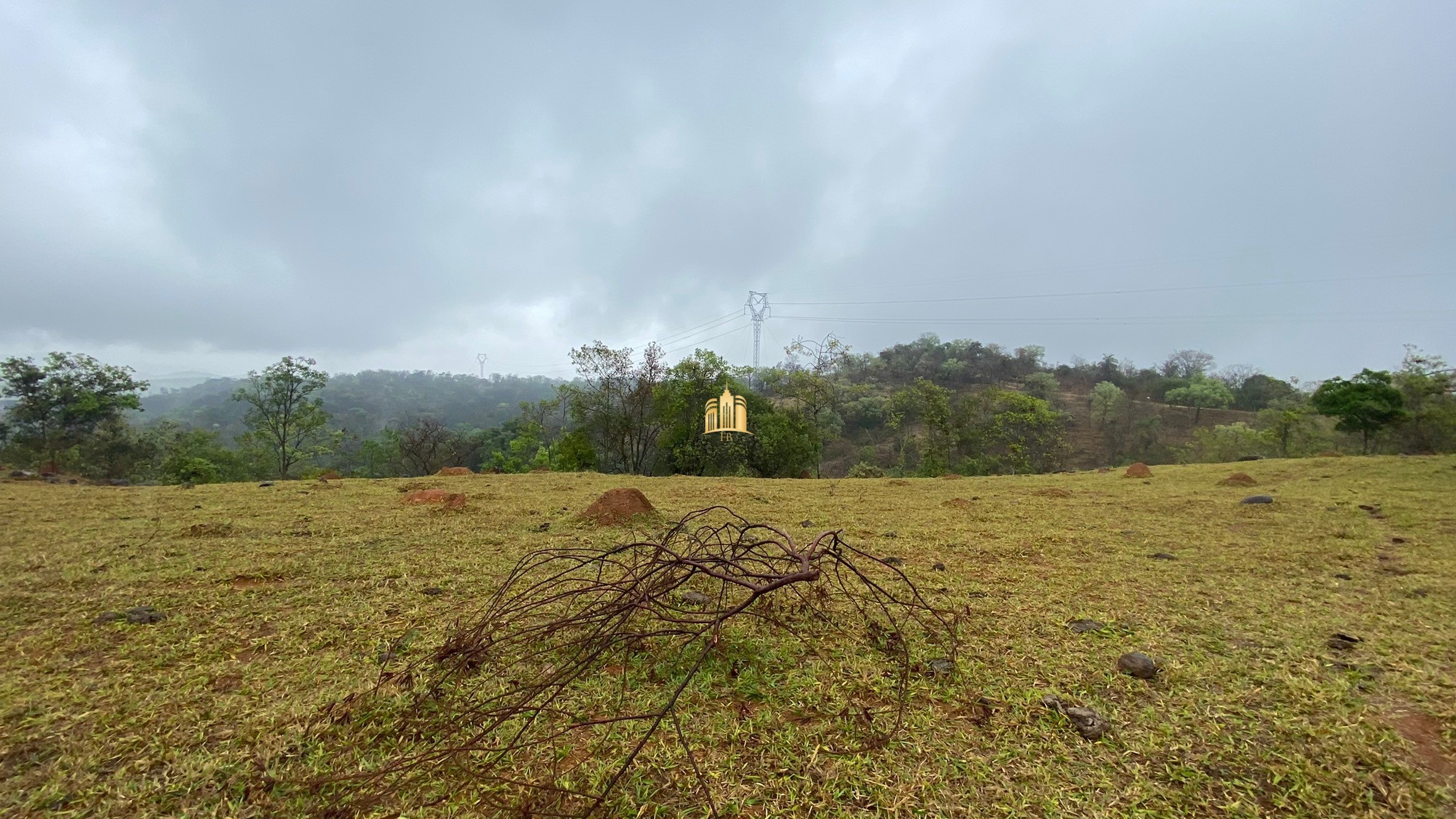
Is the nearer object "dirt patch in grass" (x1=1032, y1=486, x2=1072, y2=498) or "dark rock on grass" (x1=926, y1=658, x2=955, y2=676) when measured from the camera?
"dark rock on grass" (x1=926, y1=658, x2=955, y2=676)

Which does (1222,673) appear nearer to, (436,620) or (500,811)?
(500,811)

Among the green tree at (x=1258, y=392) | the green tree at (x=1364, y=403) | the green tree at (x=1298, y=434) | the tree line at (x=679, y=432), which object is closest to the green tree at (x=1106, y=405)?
the tree line at (x=679, y=432)

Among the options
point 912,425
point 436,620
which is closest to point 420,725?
point 436,620

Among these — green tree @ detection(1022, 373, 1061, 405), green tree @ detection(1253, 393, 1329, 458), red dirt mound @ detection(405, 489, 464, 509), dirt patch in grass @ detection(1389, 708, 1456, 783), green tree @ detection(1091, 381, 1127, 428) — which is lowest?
dirt patch in grass @ detection(1389, 708, 1456, 783)

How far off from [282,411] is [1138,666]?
28484 millimetres

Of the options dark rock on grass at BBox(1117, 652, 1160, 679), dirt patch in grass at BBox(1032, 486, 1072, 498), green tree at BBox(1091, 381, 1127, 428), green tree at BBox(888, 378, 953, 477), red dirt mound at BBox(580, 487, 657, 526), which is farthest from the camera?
green tree at BBox(1091, 381, 1127, 428)

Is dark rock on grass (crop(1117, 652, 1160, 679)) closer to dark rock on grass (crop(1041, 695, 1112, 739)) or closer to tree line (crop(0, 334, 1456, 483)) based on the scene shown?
dark rock on grass (crop(1041, 695, 1112, 739))

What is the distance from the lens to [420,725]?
146cm

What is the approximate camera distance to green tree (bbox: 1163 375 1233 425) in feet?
126

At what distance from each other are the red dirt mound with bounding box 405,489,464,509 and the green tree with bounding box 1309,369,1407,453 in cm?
2449

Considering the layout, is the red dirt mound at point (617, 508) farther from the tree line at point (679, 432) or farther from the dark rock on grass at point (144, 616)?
the tree line at point (679, 432)

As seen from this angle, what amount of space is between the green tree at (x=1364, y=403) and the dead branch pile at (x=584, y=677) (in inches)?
891

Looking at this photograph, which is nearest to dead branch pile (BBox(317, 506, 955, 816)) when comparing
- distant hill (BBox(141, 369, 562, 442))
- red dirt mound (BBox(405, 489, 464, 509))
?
red dirt mound (BBox(405, 489, 464, 509))

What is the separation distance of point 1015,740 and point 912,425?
3098cm
